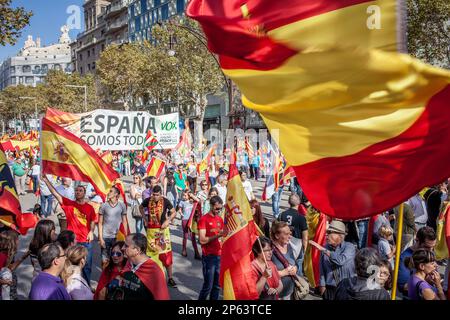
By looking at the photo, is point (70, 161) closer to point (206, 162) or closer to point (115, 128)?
point (115, 128)

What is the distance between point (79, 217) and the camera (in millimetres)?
6781

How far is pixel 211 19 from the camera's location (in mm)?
3338

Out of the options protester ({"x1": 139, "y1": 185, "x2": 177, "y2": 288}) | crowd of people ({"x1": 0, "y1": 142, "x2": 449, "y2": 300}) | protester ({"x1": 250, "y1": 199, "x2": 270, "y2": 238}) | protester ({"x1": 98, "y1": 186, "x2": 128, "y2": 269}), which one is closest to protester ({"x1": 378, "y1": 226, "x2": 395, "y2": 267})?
crowd of people ({"x1": 0, "y1": 142, "x2": 449, "y2": 300})

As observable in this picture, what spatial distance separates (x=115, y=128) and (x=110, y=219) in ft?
20.2

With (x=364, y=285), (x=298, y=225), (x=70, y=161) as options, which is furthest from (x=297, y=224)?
(x=70, y=161)

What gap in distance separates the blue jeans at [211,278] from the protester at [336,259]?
1.39 meters

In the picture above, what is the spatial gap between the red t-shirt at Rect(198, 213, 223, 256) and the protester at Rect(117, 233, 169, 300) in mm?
2123

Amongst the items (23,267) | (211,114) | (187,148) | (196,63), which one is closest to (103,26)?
(211,114)

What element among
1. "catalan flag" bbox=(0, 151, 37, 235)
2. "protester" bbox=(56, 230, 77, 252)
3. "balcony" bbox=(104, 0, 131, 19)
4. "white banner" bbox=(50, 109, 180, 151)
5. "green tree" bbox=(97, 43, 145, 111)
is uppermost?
"balcony" bbox=(104, 0, 131, 19)

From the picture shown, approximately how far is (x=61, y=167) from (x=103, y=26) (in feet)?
245

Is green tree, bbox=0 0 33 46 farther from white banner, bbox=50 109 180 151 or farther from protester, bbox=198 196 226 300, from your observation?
protester, bbox=198 196 226 300

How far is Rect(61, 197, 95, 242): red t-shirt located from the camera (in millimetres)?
6680

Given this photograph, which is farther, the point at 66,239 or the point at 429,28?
the point at 429,28

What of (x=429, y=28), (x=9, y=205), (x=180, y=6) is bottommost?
(x=9, y=205)
